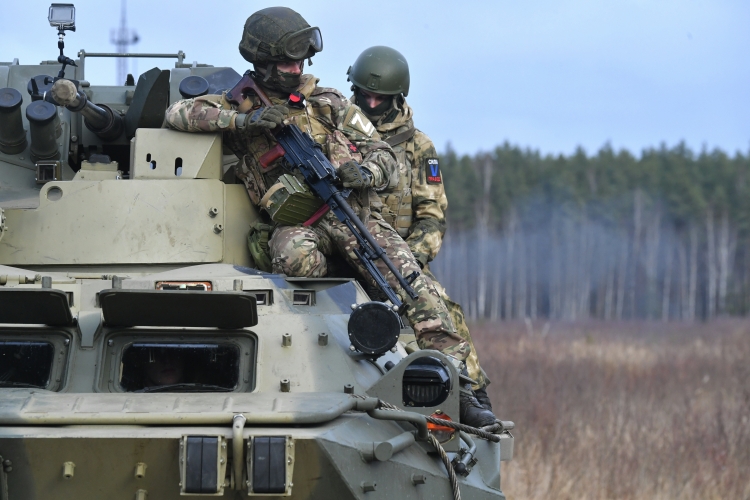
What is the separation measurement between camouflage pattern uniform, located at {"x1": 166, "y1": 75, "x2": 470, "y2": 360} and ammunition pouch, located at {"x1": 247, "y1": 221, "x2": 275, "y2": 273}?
0.48ft

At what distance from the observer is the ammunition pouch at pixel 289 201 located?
7918 millimetres

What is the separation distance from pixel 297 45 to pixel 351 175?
101 centimetres

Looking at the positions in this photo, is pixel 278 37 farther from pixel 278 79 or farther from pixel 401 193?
pixel 401 193

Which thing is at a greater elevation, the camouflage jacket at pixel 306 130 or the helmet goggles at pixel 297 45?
the helmet goggles at pixel 297 45

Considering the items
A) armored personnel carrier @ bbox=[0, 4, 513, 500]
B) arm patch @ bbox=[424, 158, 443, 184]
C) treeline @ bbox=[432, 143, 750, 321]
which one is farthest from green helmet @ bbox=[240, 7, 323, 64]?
treeline @ bbox=[432, 143, 750, 321]

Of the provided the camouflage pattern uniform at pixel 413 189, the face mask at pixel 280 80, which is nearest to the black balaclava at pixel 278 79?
the face mask at pixel 280 80

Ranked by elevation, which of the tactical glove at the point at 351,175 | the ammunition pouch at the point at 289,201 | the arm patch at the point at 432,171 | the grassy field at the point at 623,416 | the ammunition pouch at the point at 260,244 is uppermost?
the arm patch at the point at 432,171

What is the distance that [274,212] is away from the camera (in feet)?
26.1

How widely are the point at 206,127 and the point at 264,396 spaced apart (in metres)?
2.84

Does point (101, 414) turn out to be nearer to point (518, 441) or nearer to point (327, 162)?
point (327, 162)

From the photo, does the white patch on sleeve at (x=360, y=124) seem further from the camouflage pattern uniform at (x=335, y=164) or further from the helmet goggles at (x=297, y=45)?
the helmet goggles at (x=297, y=45)

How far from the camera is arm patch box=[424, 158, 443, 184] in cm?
962

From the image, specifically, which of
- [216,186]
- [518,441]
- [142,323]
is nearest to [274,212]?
[216,186]

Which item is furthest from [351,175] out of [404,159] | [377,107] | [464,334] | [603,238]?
[603,238]
